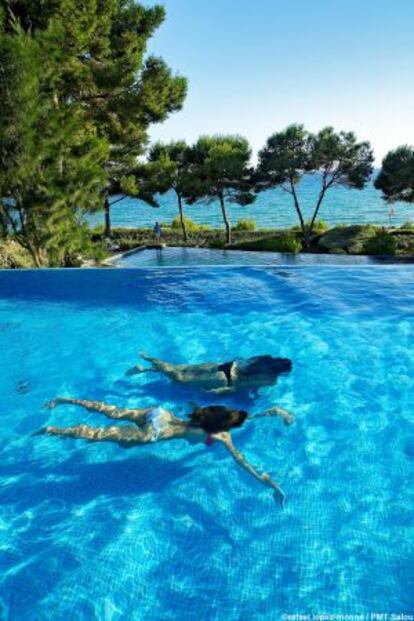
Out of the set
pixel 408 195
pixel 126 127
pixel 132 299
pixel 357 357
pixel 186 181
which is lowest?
pixel 357 357

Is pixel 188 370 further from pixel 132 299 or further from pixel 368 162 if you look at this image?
pixel 368 162

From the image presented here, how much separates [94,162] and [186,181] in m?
15.3

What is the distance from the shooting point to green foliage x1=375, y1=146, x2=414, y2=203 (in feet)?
81.6

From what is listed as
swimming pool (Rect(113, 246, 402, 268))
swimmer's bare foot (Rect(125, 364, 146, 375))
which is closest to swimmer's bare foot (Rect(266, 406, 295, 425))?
swimmer's bare foot (Rect(125, 364, 146, 375))

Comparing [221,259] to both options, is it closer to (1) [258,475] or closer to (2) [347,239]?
(2) [347,239]

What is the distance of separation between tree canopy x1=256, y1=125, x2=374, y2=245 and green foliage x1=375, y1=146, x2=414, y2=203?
3.27ft

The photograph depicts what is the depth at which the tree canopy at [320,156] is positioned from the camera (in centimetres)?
2569

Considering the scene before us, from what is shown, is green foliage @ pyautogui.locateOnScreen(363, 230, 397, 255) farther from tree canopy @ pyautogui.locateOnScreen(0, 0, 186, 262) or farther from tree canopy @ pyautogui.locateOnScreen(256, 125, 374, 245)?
tree canopy @ pyautogui.locateOnScreen(0, 0, 186, 262)

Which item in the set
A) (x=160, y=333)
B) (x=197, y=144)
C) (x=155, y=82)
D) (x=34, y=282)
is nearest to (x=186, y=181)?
(x=197, y=144)

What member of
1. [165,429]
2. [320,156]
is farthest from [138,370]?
[320,156]

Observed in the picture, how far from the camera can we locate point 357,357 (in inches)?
265

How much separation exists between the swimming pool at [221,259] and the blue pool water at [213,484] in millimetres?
8894

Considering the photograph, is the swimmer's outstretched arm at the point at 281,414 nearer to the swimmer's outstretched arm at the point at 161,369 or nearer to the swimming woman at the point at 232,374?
the swimming woman at the point at 232,374

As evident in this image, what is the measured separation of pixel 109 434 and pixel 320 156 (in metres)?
24.7
